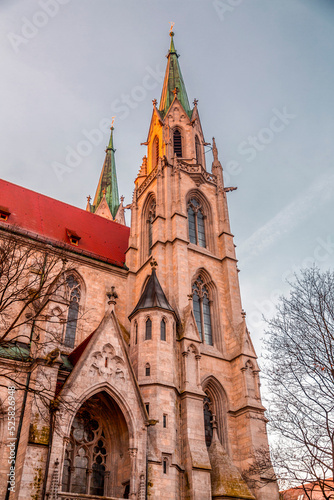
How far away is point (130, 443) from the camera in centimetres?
1373

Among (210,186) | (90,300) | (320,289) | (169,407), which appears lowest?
(169,407)

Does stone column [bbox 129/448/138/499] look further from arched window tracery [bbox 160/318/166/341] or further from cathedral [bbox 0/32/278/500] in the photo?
arched window tracery [bbox 160/318/166/341]

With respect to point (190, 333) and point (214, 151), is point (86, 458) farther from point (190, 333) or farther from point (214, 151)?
point (214, 151)

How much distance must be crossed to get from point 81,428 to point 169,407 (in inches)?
118

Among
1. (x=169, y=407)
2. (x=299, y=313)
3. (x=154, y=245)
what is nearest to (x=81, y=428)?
(x=169, y=407)

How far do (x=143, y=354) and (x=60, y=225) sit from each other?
10.3 meters

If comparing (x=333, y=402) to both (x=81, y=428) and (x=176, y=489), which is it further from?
(x=81, y=428)

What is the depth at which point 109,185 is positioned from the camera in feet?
138

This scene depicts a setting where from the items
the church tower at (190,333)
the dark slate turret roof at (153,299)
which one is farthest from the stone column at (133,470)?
→ the dark slate turret roof at (153,299)

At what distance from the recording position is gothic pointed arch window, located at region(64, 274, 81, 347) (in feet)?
63.3

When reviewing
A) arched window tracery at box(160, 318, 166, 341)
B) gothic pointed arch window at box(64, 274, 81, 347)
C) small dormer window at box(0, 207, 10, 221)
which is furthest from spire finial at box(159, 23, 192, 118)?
arched window tracery at box(160, 318, 166, 341)

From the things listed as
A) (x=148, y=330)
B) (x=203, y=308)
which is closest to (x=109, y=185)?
(x=203, y=308)

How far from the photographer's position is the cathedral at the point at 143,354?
42.3 feet

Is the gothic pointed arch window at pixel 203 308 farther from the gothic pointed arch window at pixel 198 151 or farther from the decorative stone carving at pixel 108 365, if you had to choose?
the gothic pointed arch window at pixel 198 151
